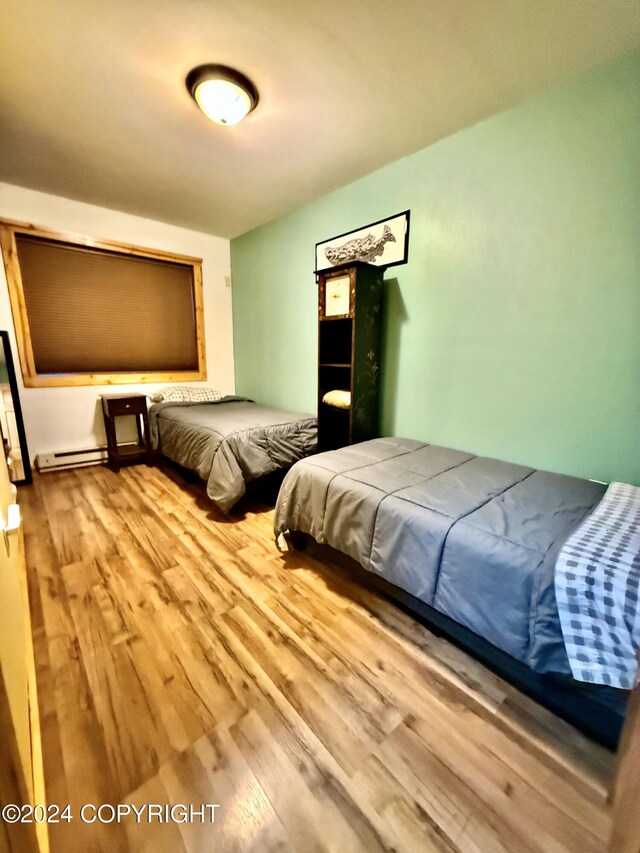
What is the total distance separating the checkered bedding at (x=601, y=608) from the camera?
0.89 m

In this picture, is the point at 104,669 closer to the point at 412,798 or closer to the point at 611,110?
the point at 412,798

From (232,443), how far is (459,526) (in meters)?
1.64

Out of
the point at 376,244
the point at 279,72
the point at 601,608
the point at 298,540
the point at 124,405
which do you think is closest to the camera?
the point at 601,608

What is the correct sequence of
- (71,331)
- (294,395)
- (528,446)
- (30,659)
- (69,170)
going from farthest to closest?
1. (294,395)
2. (71,331)
3. (69,170)
4. (528,446)
5. (30,659)

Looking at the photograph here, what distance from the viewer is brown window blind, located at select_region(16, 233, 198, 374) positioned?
9.85 ft

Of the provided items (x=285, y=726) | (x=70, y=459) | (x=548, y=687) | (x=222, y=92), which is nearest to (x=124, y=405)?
(x=70, y=459)

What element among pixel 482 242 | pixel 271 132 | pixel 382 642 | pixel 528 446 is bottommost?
pixel 382 642

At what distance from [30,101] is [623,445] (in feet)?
12.0

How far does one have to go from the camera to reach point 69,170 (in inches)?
98.1

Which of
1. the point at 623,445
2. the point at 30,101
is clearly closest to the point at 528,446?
the point at 623,445

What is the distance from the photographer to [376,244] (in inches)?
98.6

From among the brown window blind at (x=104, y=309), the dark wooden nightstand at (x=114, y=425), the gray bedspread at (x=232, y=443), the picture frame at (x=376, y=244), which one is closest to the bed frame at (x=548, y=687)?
the gray bedspread at (x=232, y=443)

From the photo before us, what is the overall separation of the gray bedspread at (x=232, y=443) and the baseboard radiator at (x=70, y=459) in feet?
2.59

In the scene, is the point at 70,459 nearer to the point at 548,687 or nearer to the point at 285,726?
the point at 285,726
